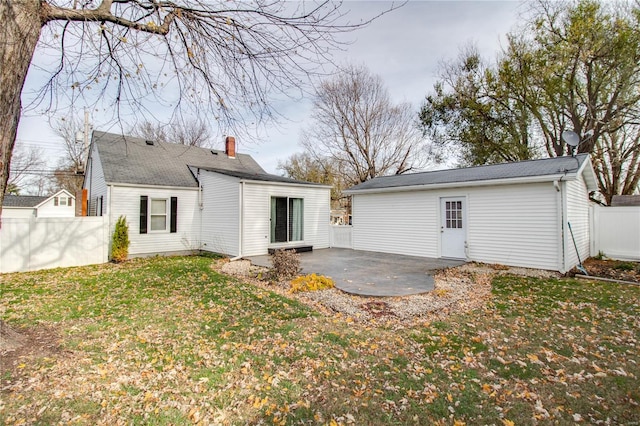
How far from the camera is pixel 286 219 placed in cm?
1197

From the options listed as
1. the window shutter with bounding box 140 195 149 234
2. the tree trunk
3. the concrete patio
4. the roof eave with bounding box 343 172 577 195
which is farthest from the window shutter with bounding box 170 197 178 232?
the tree trunk

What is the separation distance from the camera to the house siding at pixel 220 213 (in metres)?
10.8

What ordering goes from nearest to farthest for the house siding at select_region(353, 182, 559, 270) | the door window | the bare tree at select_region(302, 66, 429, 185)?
the house siding at select_region(353, 182, 559, 270) → the door window → the bare tree at select_region(302, 66, 429, 185)

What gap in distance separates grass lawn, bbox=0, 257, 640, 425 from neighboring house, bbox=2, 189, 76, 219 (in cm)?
2734

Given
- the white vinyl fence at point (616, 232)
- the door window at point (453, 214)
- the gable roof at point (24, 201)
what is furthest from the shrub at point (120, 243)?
the gable roof at point (24, 201)

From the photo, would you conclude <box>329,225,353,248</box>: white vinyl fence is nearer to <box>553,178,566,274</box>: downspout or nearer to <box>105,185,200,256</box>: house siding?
<box>105,185,200,256</box>: house siding

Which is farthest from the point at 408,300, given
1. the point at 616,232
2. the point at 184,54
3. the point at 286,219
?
the point at 616,232

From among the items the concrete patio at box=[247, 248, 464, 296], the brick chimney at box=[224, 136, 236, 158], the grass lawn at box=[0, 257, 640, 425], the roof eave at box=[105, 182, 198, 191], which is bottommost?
the grass lawn at box=[0, 257, 640, 425]

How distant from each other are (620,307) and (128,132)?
816 centimetres

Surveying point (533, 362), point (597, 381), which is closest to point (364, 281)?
point (533, 362)

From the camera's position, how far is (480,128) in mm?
17359

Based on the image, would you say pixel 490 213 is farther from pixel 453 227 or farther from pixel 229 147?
pixel 229 147

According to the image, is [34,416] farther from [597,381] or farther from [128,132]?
[597,381]

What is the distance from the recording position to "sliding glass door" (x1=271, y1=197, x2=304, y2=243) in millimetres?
11633
